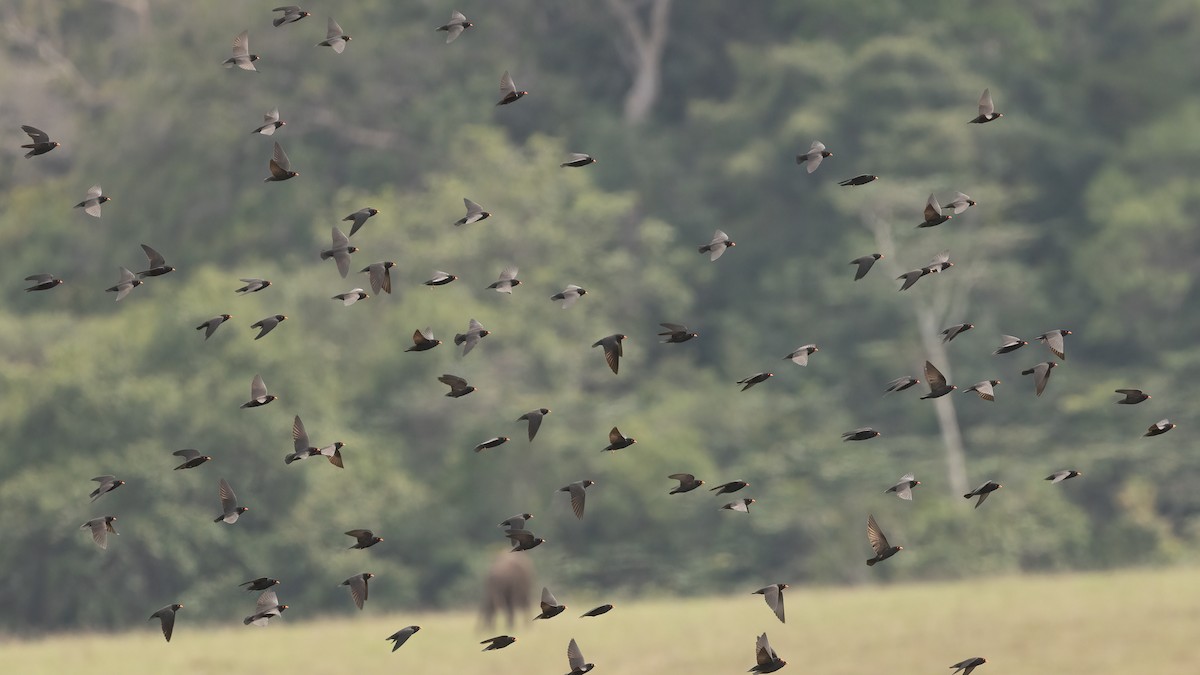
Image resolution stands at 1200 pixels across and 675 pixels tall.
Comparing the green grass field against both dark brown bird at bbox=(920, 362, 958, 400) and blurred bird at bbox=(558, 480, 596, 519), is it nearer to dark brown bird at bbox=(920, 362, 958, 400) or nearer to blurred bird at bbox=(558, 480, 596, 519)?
dark brown bird at bbox=(920, 362, 958, 400)

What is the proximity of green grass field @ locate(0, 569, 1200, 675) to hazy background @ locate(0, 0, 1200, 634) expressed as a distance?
1096 centimetres

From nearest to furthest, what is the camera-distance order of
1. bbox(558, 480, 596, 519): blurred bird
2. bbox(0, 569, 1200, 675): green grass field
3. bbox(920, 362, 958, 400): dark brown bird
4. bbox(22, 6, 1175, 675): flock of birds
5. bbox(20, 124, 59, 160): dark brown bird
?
bbox(558, 480, 596, 519): blurred bird → bbox(22, 6, 1175, 675): flock of birds → bbox(920, 362, 958, 400): dark brown bird → bbox(20, 124, 59, 160): dark brown bird → bbox(0, 569, 1200, 675): green grass field

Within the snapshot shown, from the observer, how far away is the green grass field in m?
19.8

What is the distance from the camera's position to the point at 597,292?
4022 centimetres

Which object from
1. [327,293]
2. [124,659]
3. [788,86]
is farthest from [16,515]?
[788,86]

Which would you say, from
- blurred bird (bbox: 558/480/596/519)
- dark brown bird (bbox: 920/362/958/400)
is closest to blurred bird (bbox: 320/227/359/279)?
blurred bird (bbox: 558/480/596/519)

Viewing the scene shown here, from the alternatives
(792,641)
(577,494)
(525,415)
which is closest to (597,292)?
(792,641)

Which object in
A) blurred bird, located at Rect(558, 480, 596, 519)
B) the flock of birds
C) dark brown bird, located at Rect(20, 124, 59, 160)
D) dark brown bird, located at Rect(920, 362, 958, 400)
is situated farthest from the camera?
dark brown bird, located at Rect(20, 124, 59, 160)

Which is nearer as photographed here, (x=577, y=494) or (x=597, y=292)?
(x=577, y=494)

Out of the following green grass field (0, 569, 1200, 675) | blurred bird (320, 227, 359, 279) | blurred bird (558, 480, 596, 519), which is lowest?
green grass field (0, 569, 1200, 675)

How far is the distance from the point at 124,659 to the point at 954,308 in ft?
71.1

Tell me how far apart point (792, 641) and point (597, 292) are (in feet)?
64.0

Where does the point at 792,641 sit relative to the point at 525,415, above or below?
below

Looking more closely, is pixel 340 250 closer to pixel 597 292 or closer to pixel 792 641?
pixel 792 641
